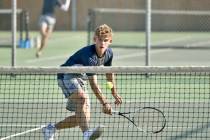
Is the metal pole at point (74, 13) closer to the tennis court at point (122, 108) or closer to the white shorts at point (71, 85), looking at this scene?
the tennis court at point (122, 108)

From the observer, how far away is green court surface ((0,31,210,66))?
15.7 metres

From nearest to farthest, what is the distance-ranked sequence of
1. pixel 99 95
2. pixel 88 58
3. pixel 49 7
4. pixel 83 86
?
pixel 99 95, pixel 88 58, pixel 83 86, pixel 49 7

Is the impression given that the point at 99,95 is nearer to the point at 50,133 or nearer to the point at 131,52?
the point at 50,133

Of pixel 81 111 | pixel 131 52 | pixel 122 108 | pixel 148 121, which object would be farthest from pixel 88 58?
pixel 131 52

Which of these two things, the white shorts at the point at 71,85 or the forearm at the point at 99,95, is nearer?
the forearm at the point at 99,95

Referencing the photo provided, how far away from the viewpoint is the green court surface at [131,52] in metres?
15.7

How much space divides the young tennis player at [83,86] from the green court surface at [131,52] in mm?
7455

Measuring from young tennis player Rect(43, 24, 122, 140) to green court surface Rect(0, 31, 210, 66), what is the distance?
7455 mm

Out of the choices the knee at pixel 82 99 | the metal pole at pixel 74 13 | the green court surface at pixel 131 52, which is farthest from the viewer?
the metal pole at pixel 74 13

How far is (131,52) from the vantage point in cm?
1809

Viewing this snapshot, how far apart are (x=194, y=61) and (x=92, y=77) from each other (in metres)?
8.92

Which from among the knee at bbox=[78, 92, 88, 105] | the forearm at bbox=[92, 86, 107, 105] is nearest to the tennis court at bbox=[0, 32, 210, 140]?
the knee at bbox=[78, 92, 88, 105]

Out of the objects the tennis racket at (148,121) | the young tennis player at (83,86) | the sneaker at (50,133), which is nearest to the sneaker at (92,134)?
the young tennis player at (83,86)

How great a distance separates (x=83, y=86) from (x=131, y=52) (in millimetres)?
10396
